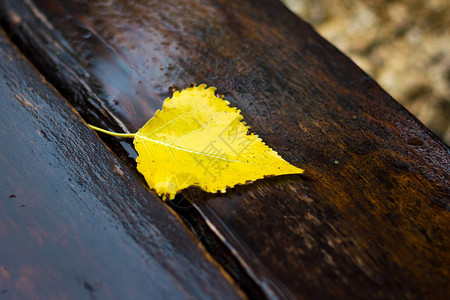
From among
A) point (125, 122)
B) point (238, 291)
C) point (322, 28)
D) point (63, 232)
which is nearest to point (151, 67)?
point (125, 122)

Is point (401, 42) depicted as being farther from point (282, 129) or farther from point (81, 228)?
point (81, 228)

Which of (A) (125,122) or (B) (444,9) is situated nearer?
(A) (125,122)

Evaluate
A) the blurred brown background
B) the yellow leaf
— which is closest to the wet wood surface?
the yellow leaf

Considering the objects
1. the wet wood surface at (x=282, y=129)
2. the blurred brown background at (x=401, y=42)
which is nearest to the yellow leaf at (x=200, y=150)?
the wet wood surface at (x=282, y=129)

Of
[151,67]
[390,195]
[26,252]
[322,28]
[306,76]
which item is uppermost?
[322,28]

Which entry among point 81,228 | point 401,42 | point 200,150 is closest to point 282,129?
point 200,150

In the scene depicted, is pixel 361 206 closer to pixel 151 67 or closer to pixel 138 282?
pixel 138 282
